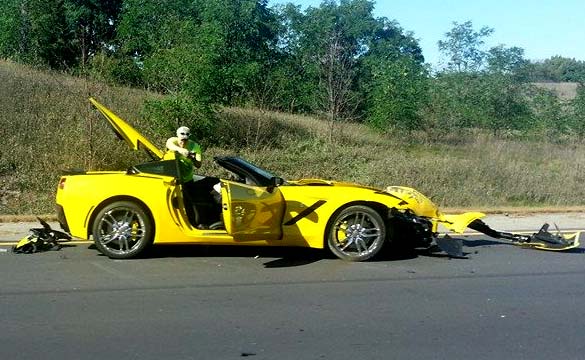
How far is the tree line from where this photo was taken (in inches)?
750

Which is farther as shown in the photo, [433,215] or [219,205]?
[433,215]

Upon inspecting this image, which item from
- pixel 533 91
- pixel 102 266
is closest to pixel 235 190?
pixel 102 266

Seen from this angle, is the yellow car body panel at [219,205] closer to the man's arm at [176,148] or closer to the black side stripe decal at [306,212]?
the black side stripe decal at [306,212]

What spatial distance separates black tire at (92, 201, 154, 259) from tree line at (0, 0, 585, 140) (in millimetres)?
9978

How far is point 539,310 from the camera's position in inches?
246

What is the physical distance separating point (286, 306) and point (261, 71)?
20632 millimetres

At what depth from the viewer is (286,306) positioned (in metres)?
6.22

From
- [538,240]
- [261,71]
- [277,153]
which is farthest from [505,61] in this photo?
[538,240]

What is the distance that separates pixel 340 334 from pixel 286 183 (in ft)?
11.5

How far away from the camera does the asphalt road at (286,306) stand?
505 centimetres

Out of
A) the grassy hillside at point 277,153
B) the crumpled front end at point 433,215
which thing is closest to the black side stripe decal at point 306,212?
the crumpled front end at point 433,215

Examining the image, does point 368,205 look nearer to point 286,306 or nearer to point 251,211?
point 251,211

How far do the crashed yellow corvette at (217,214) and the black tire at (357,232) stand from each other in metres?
0.01

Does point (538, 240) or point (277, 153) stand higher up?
point (277, 153)
